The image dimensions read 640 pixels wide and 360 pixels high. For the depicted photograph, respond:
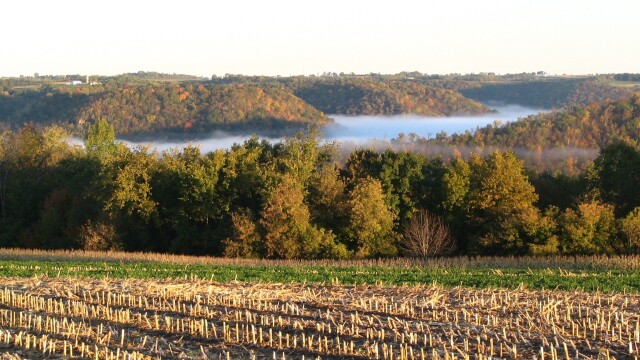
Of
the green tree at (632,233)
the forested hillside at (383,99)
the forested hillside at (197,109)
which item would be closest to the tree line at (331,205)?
the green tree at (632,233)

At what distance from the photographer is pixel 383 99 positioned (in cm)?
16188

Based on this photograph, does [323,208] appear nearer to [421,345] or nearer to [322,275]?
[322,275]

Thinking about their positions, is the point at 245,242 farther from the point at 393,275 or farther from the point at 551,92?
the point at 551,92

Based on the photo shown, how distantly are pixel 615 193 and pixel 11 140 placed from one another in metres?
53.5

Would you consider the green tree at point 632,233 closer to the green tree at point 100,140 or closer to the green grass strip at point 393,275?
the green grass strip at point 393,275

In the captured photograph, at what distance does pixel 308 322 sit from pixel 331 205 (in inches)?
1542

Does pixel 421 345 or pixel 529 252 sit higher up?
pixel 421 345

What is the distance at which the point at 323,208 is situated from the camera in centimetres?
6100

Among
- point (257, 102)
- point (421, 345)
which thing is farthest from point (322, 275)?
point (257, 102)

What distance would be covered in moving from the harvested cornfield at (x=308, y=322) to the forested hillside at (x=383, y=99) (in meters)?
134

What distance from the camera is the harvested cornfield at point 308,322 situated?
60.9ft

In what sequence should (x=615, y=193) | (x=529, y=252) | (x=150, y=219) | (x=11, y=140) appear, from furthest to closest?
(x=11, y=140)
(x=150, y=219)
(x=615, y=193)
(x=529, y=252)

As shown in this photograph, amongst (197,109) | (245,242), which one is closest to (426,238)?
(245,242)

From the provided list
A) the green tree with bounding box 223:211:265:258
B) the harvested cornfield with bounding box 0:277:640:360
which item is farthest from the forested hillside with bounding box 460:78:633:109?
the harvested cornfield with bounding box 0:277:640:360
